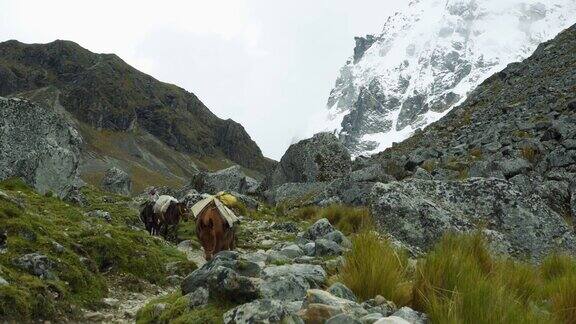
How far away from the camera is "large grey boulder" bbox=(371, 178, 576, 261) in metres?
9.16

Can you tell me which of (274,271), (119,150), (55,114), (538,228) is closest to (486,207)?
(538,228)

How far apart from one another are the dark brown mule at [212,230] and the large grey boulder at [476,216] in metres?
2.75

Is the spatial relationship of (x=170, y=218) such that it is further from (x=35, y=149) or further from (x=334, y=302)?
(x=334, y=302)

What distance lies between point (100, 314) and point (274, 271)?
2.19 metres

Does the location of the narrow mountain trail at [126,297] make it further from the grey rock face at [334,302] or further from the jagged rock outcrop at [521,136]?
the jagged rock outcrop at [521,136]

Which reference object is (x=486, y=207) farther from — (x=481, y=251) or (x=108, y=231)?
(x=108, y=231)

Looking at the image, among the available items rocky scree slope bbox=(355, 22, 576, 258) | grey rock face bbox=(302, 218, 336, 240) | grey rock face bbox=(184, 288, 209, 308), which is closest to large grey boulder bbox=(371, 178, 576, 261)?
rocky scree slope bbox=(355, 22, 576, 258)

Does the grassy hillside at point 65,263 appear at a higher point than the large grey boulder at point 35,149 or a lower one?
lower

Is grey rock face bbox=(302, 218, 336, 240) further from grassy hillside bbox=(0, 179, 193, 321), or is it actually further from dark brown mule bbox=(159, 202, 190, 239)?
dark brown mule bbox=(159, 202, 190, 239)

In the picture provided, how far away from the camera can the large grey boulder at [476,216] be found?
9.16 m

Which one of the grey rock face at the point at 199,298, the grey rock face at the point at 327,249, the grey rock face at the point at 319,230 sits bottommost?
the grey rock face at the point at 199,298

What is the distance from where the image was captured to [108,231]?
10641mm

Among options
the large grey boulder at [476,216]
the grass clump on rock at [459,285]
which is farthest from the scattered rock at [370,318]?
the large grey boulder at [476,216]

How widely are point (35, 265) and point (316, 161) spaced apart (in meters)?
22.4
